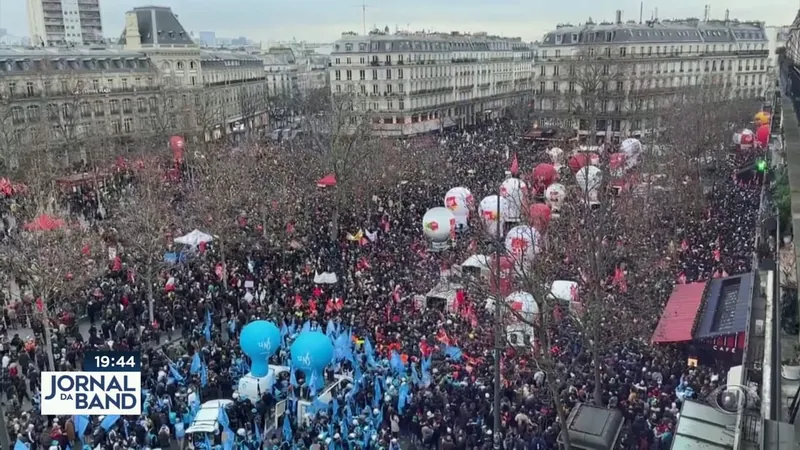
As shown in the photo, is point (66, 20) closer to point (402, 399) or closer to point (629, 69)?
point (629, 69)

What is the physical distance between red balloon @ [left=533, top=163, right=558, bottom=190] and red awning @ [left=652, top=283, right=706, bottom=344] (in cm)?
1402

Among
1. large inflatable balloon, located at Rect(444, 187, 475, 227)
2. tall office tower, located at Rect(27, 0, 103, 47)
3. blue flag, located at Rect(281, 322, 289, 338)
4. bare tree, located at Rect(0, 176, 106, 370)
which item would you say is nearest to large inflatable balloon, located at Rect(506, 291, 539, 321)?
blue flag, located at Rect(281, 322, 289, 338)

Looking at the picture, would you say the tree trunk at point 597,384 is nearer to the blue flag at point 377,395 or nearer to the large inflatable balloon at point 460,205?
the blue flag at point 377,395

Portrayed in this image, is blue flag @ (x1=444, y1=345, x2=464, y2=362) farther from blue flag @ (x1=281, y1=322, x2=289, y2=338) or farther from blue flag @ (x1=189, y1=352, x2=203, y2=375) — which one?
blue flag @ (x1=189, y1=352, x2=203, y2=375)

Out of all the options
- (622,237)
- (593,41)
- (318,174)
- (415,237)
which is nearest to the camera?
(622,237)

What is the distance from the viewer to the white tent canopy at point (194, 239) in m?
26.5

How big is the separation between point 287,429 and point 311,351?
6.88ft

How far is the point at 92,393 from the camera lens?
8.63 m

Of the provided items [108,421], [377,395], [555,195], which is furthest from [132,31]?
[377,395]

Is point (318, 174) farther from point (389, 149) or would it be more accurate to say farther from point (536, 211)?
point (536, 211)

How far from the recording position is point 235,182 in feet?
105

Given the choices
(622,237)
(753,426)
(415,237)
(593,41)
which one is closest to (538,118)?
(593,41)

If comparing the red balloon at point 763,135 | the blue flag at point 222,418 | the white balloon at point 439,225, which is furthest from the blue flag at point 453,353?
the red balloon at point 763,135

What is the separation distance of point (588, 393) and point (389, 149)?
1067 inches
